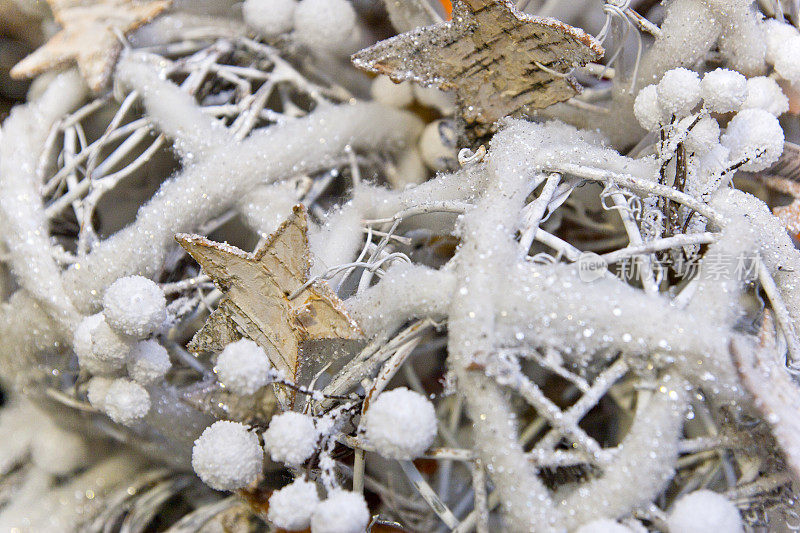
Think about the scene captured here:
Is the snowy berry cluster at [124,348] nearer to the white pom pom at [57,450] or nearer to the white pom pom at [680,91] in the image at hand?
the white pom pom at [57,450]

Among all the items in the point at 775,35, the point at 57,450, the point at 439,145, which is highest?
the point at 775,35

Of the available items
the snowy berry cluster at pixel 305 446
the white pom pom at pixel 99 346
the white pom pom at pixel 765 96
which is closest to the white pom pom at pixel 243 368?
the snowy berry cluster at pixel 305 446

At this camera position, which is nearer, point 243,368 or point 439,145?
point 243,368

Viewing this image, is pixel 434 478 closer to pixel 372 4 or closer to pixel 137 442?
pixel 137 442

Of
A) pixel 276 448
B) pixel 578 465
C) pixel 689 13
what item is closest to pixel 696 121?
pixel 689 13

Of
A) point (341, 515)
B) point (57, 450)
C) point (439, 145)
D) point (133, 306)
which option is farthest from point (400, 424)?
point (57, 450)

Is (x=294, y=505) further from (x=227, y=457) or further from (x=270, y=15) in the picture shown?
(x=270, y=15)

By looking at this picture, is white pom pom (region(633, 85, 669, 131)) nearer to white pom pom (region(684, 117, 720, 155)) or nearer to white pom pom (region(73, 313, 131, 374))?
white pom pom (region(684, 117, 720, 155))
